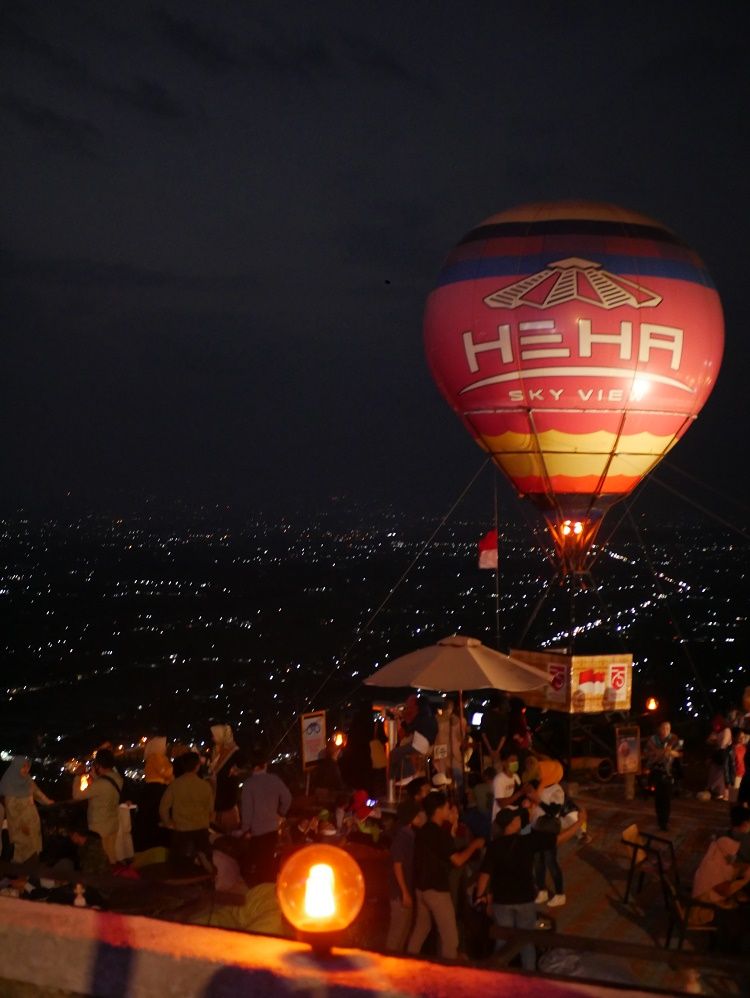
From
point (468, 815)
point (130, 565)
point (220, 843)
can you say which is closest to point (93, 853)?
point (220, 843)

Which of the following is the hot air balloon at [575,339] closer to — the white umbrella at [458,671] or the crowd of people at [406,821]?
the crowd of people at [406,821]

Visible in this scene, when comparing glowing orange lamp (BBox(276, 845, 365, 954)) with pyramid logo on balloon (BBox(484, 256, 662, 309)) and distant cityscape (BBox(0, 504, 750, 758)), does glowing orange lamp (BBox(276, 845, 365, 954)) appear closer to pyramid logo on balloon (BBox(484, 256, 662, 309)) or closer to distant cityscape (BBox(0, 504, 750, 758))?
pyramid logo on balloon (BBox(484, 256, 662, 309))

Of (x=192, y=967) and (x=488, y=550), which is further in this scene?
(x=488, y=550)

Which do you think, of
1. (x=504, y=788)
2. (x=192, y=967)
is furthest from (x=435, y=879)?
(x=192, y=967)

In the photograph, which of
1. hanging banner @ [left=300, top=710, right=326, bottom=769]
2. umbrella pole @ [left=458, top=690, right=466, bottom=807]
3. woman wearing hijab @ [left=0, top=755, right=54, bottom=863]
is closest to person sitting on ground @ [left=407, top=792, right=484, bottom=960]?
woman wearing hijab @ [left=0, top=755, right=54, bottom=863]

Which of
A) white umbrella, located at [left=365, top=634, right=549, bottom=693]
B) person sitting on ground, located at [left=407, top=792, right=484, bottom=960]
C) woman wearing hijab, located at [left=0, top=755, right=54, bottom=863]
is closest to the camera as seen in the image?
person sitting on ground, located at [left=407, top=792, right=484, bottom=960]

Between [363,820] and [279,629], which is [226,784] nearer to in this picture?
[363,820]
